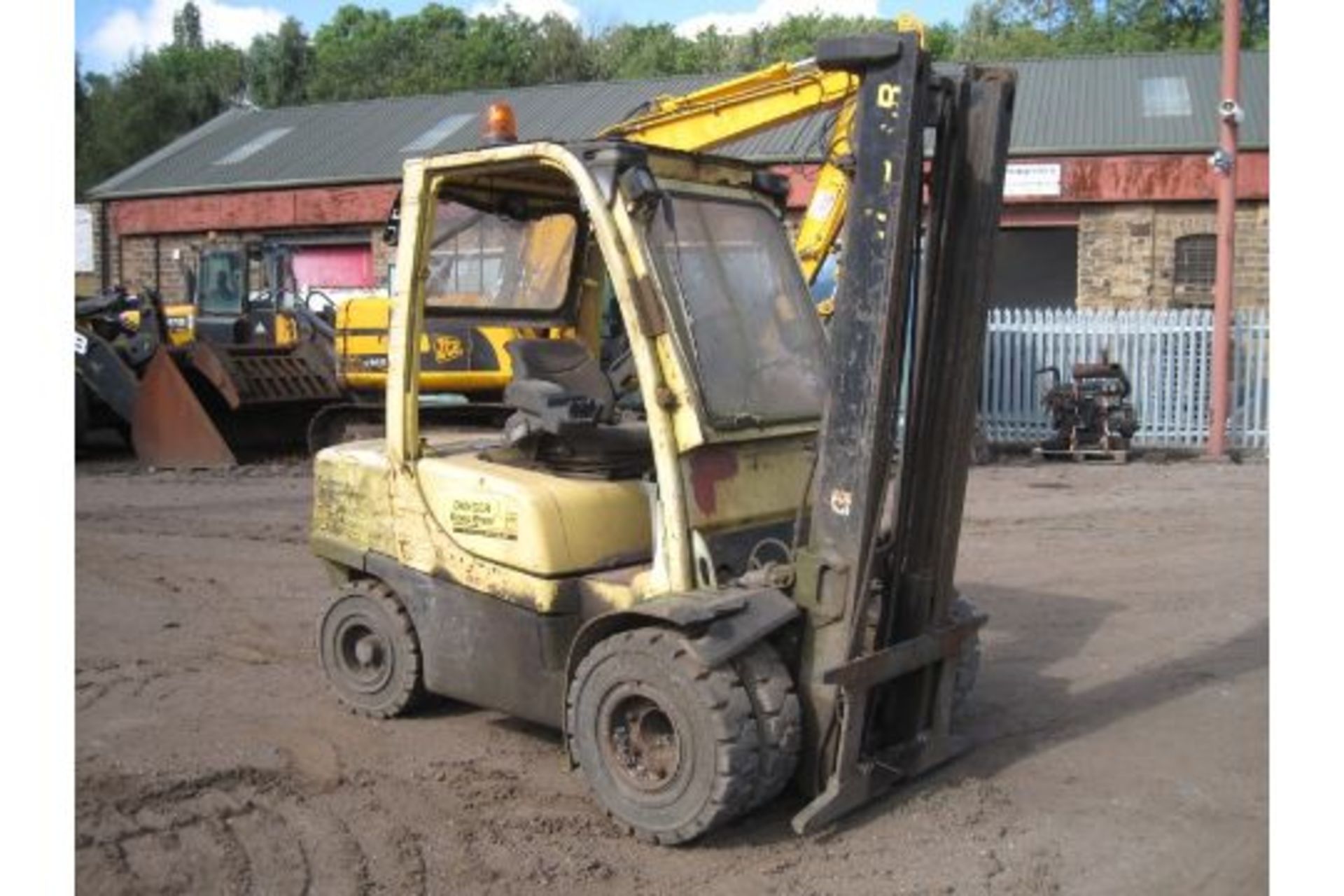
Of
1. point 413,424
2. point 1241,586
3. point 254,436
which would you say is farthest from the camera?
point 254,436

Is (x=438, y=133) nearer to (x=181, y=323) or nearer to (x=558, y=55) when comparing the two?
(x=181, y=323)

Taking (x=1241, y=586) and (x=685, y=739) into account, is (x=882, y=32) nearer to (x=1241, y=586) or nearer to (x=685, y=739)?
(x=685, y=739)

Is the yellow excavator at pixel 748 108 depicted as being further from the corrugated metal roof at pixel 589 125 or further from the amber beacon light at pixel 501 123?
the corrugated metal roof at pixel 589 125

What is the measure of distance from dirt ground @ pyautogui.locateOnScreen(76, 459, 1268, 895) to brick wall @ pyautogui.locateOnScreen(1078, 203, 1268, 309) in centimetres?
1537

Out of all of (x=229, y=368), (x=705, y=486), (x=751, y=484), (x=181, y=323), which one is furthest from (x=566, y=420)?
(x=181, y=323)

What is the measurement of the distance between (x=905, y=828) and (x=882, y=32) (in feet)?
8.69

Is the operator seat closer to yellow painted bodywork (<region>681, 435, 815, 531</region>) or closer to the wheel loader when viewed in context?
the wheel loader

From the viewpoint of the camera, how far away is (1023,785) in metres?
4.98

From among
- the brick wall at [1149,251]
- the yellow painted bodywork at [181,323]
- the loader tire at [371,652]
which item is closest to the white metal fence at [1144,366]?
the brick wall at [1149,251]

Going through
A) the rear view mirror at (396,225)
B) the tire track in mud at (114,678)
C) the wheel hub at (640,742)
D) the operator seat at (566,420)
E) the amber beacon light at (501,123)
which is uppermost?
the amber beacon light at (501,123)

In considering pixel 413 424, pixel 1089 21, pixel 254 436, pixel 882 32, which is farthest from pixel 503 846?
pixel 1089 21

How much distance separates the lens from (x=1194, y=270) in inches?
910

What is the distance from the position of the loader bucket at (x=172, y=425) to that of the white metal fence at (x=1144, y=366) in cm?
902

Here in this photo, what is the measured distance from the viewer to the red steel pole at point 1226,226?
50.9 ft
